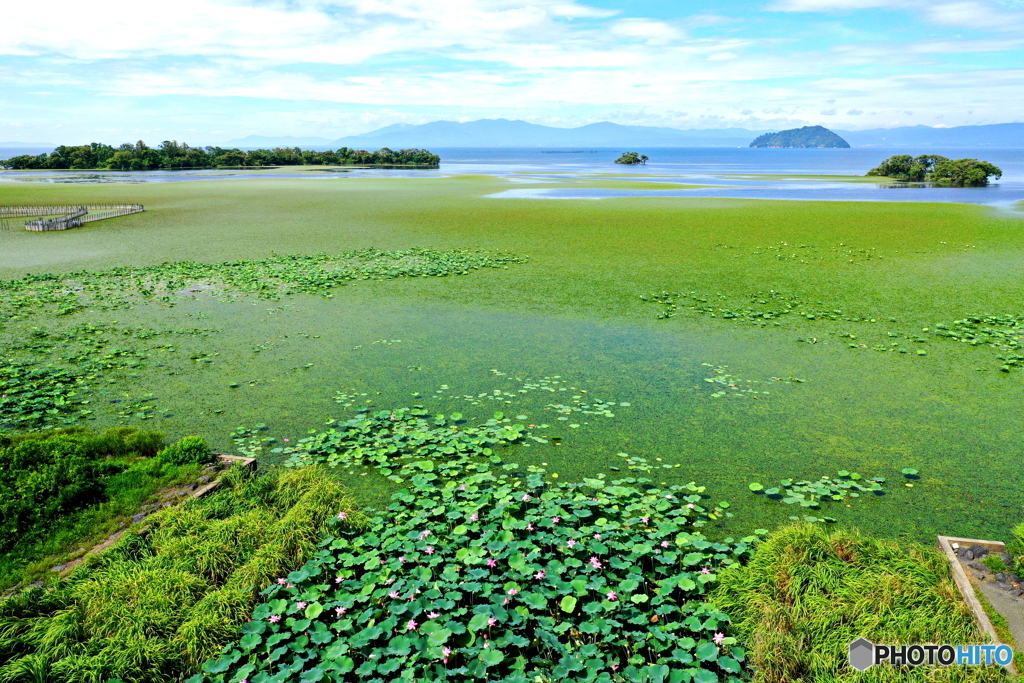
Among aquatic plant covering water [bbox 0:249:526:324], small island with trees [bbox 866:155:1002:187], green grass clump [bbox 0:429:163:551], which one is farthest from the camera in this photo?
small island with trees [bbox 866:155:1002:187]

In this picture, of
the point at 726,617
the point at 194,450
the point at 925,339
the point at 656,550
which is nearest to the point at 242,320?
the point at 194,450

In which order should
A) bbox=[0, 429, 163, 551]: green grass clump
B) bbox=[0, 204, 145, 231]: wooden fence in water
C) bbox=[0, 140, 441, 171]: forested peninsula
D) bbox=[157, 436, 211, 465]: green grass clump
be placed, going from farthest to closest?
bbox=[0, 140, 441, 171]: forested peninsula, bbox=[0, 204, 145, 231]: wooden fence in water, bbox=[157, 436, 211, 465]: green grass clump, bbox=[0, 429, 163, 551]: green grass clump

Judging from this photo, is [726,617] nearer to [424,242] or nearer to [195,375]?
[195,375]

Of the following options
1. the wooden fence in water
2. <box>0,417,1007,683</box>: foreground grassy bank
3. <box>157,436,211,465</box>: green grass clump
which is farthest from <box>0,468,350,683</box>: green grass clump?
the wooden fence in water

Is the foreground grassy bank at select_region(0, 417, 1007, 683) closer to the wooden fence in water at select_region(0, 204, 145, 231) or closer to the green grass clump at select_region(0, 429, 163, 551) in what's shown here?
the green grass clump at select_region(0, 429, 163, 551)

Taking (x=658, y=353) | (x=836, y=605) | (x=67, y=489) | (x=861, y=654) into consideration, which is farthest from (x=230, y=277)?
(x=861, y=654)

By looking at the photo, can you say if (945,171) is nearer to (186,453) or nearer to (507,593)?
(507,593)
